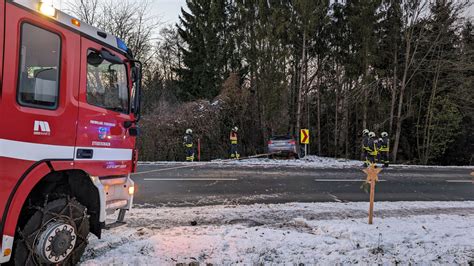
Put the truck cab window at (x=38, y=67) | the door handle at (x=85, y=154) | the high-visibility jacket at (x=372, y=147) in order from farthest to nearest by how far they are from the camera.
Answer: the high-visibility jacket at (x=372, y=147) → the door handle at (x=85, y=154) → the truck cab window at (x=38, y=67)

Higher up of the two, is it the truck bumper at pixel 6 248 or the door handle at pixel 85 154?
the door handle at pixel 85 154

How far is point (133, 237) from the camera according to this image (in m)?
5.89

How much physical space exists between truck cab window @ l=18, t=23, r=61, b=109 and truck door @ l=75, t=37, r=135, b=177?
36cm

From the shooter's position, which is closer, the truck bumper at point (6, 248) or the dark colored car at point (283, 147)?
the truck bumper at point (6, 248)

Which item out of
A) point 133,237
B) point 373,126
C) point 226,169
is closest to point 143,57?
point 373,126

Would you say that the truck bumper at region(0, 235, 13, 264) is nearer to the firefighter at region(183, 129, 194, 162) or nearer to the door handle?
the door handle

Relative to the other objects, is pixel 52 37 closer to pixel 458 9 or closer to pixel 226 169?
pixel 226 169

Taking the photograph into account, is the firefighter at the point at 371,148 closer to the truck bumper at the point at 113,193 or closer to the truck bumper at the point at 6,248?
the truck bumper at the point at 113,193

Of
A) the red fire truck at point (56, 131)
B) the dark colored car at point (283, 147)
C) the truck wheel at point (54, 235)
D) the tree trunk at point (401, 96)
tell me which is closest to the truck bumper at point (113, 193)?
the red fire truck at point (56, 131)

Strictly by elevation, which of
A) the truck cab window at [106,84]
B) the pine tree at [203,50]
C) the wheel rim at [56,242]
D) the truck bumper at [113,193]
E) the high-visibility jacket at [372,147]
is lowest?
the wheel rim at [56,242]

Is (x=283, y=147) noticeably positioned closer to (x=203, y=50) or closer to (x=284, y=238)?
(x=203, y=50)

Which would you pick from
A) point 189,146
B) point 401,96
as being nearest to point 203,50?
point 189,146

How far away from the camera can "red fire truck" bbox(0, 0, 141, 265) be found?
3.63m

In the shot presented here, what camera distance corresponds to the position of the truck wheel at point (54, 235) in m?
3.89
